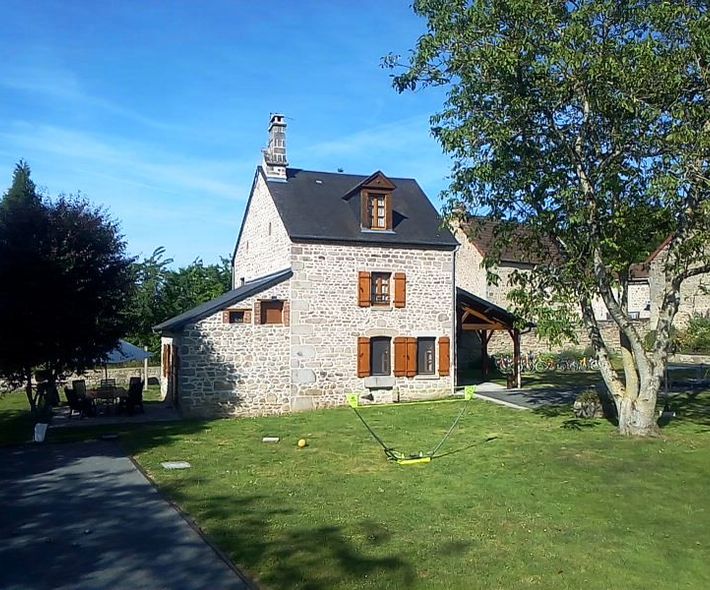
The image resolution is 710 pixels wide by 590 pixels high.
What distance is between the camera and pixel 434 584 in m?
6.21

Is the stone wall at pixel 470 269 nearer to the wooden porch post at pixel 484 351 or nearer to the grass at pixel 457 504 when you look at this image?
the wooden porch post at pixel 484 351

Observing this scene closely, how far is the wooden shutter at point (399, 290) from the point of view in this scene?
21.2m

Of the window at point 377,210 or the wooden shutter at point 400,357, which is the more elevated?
the window at point 377,210

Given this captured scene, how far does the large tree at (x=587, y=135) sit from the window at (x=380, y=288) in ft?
19.7

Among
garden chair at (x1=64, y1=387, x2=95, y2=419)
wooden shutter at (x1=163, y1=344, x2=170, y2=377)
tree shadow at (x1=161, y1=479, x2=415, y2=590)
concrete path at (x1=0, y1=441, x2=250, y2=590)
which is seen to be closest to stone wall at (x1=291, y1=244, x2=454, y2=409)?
wooden shutter at (x1=163, y1=344, x2=170, y2=377)

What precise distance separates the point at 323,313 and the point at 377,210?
12.2 feet

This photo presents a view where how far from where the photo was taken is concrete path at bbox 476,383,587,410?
1977cm

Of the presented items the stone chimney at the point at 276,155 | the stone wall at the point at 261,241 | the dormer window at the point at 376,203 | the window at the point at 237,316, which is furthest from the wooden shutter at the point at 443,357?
the stone chimney at the point at 276,155

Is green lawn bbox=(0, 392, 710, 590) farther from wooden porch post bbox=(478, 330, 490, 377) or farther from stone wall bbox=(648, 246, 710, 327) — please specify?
stone wall bbox=(648, 246, 710, 327)

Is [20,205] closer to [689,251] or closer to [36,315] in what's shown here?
[36,315]

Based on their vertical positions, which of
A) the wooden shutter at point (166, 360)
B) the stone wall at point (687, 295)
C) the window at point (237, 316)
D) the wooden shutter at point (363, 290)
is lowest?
the wooden shutter at point (166, 360)

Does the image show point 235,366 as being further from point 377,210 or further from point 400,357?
point 377,210

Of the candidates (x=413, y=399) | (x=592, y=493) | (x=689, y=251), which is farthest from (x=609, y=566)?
(x=413, y=399)

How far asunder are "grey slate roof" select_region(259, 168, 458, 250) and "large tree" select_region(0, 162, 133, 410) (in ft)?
19.6
